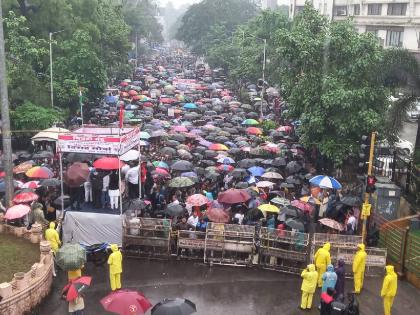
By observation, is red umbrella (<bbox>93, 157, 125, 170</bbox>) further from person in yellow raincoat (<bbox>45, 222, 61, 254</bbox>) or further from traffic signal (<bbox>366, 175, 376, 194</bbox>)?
traffic signal (<bbox>366, 175, 376, 194</bbox>)

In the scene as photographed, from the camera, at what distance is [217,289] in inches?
547

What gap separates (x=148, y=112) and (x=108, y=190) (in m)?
18.3

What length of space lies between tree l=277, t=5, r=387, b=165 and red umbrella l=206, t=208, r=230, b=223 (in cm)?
789

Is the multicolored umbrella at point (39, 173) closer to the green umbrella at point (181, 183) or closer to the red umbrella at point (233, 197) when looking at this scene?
the green umbrella at point (181, 183)

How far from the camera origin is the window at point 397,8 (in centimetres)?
4328

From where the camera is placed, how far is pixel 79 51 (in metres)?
31.5

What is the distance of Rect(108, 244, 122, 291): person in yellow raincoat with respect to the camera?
12.9 meters

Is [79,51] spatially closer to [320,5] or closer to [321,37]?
[321,37]

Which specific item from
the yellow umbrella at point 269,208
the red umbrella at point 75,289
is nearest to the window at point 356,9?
the yellow umbrella at point 269,208

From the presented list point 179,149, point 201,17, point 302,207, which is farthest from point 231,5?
point 302,207

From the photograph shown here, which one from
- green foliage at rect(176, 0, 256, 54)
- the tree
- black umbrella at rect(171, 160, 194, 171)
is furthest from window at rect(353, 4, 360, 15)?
black umbrella at rect(171, 160, 194, 171)

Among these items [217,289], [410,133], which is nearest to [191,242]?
[217,289]

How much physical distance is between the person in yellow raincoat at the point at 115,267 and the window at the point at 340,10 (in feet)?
154

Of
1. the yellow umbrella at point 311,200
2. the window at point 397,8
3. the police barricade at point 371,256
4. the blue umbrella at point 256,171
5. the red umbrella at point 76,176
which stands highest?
the window at point 397,8
